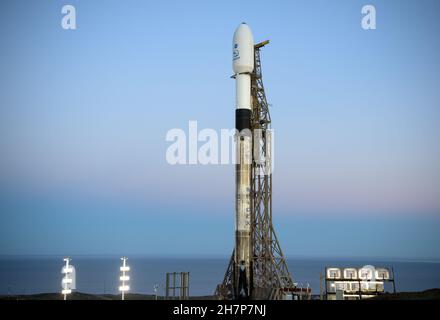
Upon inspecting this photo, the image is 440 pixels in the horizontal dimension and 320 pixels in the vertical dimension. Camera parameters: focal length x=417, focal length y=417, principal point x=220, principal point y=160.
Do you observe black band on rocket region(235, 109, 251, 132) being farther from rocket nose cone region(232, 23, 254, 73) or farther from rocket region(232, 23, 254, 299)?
rocket nose cone region(232, 23, 254, 73)

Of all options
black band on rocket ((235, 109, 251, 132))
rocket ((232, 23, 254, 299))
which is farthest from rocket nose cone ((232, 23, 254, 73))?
black band on rocket ((235, 109, 251, 132))

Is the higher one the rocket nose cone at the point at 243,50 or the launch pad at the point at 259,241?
the rocket nose cone at the point at 243,50

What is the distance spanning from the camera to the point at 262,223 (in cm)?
4291

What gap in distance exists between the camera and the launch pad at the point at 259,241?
3956 centimetres

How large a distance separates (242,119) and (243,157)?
3781 millimetres

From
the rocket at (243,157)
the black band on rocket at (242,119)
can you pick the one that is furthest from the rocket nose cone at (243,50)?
the black band on rocket at (242,119)

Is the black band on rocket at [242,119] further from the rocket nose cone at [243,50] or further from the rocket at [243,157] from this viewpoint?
the rocket nose cone at [243,50]

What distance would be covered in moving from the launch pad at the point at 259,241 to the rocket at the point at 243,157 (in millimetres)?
118

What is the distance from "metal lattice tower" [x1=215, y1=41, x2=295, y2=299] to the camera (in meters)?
41.5

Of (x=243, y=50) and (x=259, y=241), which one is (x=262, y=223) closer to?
(x=259, y=241)

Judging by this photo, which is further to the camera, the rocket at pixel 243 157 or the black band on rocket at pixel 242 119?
the black band on rocket at pixel 242 119

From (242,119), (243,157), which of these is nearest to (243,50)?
(242,119)
